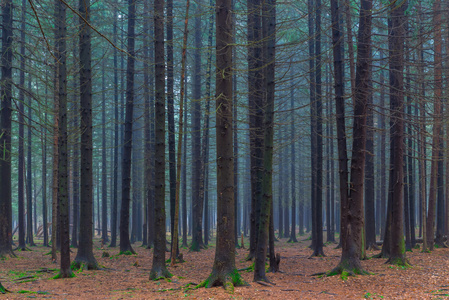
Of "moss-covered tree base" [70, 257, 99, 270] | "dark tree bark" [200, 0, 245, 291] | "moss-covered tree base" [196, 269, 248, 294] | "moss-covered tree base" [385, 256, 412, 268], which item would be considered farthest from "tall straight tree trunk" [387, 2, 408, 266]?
"moss-covered tree base" [70, 257, 99, 270]

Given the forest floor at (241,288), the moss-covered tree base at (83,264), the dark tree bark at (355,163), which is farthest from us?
the moss-covered tree base at (83,264)

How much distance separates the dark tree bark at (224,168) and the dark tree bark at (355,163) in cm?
359

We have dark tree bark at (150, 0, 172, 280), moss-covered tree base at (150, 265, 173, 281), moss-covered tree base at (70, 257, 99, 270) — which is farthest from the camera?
moss-covered tree base at (70, 257, 99, 270)

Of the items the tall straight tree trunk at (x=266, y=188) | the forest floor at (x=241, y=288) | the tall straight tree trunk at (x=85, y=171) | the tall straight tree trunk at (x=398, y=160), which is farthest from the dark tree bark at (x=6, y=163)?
the tall straight tree trunk at (x=398, y=160)

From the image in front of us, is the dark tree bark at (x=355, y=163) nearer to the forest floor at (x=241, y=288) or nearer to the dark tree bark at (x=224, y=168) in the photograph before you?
the forest floor at (x=241, y=288)

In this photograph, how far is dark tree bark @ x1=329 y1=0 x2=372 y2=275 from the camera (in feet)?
35.4

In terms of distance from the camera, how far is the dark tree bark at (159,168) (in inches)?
417

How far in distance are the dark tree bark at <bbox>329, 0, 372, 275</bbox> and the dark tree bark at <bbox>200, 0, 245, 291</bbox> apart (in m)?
3.59

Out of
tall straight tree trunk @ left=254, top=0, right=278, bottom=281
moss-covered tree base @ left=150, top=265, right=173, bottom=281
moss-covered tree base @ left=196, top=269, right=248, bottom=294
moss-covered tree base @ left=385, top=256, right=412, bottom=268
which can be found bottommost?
moss-covered tree base @ left=385, top=256, right=412, bottom=268

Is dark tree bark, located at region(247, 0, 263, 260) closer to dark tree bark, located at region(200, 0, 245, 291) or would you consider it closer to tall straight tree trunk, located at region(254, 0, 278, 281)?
tall straight tree trunk, located at region(254, 0, 278, 281)

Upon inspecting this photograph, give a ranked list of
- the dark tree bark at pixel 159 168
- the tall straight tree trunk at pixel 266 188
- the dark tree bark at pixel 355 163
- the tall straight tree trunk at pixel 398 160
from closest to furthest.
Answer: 1. the tall straight tree trunk at pixel 266 188
2. the dark tree bark at pixel 159 168
3. the dark tree bark at pixel 355 163
4. the tall straight tree trunk at pixel 398 160

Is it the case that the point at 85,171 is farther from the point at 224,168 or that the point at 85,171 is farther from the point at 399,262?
the point at 399,262

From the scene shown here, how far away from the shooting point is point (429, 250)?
645 inches

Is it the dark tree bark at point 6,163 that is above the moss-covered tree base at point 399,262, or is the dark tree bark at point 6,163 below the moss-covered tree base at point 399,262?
above
